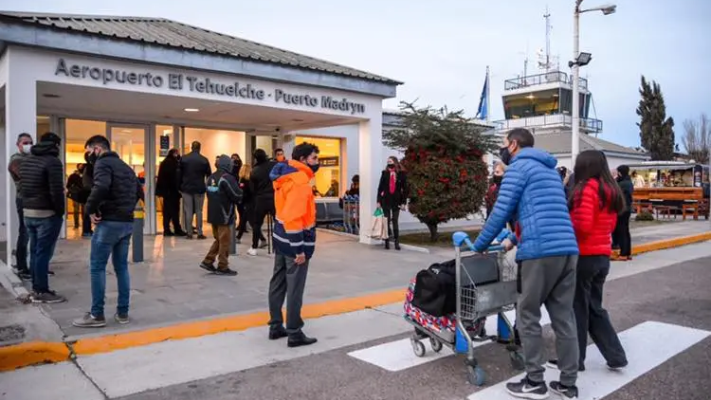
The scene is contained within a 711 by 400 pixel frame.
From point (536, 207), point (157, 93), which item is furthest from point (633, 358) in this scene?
point (157, 93)

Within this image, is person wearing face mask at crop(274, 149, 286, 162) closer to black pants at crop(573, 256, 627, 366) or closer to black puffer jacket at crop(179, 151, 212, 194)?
black puffer jacket at crop(179, 151, 212, 194)

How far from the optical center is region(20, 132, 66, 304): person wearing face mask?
22.1 feet

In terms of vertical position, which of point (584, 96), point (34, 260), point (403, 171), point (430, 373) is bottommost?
point (430, 373)

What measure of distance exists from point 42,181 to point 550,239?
19.0 feet

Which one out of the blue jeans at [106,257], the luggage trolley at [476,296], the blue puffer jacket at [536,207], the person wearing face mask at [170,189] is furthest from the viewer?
the person wearing face mask at [170,189]

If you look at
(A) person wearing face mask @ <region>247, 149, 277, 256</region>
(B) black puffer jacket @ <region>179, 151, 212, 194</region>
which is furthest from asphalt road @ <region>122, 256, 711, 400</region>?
(B) black puffer jacket @ <region>179, 151, 212, 194</region>

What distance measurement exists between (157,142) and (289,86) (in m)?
4.52

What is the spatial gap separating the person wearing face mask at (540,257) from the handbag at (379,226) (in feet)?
26.2

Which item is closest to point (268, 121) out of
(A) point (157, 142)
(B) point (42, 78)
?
(A) point (157, 142)

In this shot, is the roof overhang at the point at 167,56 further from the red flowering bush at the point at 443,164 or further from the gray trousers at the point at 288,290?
the gray trousers at the point at 288,290

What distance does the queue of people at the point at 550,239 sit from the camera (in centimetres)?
410

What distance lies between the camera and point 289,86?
1161 cm

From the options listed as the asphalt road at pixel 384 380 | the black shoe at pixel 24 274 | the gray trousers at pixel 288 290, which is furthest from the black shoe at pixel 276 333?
the black shoe at pixel 24 274

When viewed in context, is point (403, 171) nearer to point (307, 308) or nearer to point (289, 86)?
point (289, 86)
